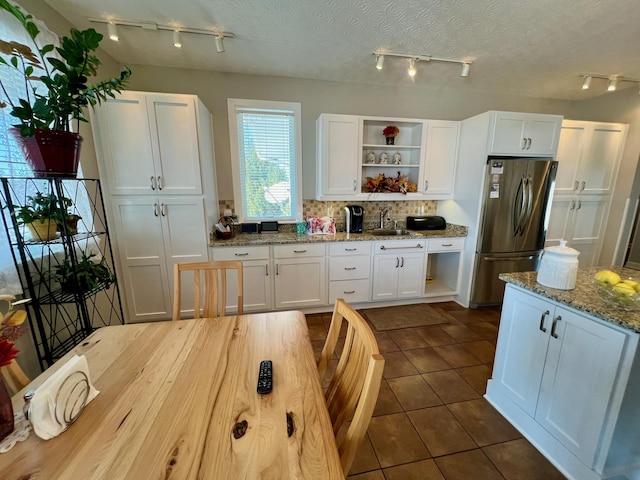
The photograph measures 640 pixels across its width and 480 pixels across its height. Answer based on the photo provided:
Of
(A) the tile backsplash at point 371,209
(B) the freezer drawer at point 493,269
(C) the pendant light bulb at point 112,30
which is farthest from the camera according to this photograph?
(A) the tile backsplash at point 371,209

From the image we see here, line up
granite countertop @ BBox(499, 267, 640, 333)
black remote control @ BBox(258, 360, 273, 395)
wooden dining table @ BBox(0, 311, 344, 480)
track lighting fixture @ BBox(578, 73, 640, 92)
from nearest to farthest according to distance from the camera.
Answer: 1. wooden dining table @ BBox(0, 311, 344, 480)
2. black remote control @ BBox(258, 360, 273, 395)
3. granite countertop @ BBox(499, 267, 640, 333)
4. track lighting fixture @ BBox(578, 73, 640, 92)

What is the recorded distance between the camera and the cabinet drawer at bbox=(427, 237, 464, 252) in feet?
9.99

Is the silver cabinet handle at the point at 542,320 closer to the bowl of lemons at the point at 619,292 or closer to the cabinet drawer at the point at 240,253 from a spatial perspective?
the bowl of lemons at the point at 619,292

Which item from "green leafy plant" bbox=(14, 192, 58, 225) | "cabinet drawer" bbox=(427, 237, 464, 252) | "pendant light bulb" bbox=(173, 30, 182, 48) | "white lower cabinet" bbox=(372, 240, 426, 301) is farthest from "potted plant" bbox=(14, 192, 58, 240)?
"cabinet drawer" bbox=(427, 237, 464, 252)

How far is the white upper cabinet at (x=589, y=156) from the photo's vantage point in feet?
10.3

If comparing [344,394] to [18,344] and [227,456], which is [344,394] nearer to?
[227,456]

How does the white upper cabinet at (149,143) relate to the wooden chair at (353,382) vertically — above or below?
above

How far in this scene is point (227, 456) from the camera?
652 millimetres

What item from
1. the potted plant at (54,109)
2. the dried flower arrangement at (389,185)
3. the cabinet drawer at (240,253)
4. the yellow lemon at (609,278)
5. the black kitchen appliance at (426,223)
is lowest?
the cabinet drawer at (240,253)

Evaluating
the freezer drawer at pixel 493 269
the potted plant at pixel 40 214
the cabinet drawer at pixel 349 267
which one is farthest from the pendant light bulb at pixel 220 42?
the freezer drawer at pixel 493 269

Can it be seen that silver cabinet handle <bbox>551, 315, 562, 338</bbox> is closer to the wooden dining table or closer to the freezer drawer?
the wooden dining table

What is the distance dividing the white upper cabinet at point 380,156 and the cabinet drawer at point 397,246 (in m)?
0.56

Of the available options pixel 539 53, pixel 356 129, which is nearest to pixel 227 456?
pixel 356 129

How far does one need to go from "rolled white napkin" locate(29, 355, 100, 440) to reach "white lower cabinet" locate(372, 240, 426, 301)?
2532 millimetres
